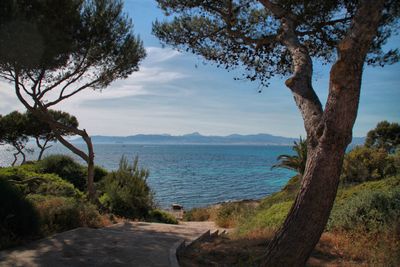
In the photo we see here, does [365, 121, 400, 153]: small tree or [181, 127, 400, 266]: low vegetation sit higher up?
[365, 121, 400, 153]: small tree

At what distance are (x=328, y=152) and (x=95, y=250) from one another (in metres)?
3.78

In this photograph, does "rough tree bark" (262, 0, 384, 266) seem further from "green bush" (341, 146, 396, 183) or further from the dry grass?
"green bush" (341, 146, 396, 183)

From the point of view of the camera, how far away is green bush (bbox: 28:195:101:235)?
6.74 m

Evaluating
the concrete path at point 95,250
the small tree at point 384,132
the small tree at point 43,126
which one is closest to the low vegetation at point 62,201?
the concrete path at point 95,250

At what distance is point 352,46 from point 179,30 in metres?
5.13

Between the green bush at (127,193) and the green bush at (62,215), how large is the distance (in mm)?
2688

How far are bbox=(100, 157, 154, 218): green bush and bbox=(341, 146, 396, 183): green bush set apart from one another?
6861mm

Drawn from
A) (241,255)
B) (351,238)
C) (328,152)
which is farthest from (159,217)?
(328,152)

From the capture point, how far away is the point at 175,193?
32.9 meters

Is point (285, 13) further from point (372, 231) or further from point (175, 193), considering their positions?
point (175, 193)

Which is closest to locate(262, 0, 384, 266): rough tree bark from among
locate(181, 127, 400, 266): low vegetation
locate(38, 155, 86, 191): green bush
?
locate(181, 127, 400, 266): low vegetation

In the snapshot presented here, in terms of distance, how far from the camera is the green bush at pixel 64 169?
14.5 meters

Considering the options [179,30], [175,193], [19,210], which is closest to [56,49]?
[179,30]

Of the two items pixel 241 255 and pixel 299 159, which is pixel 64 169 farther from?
pixel 241 255
